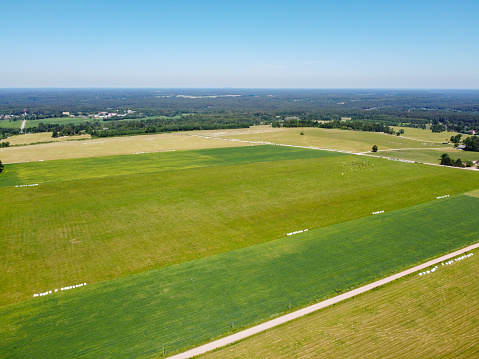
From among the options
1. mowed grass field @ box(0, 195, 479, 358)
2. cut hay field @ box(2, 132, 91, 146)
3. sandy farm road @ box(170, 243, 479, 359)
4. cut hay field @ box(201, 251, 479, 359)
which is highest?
cut hay field @ box(2, 132, 91, 146)

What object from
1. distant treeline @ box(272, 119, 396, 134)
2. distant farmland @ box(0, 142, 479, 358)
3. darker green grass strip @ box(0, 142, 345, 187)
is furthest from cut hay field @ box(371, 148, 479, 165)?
distant treeline @ box(272, 119, 396, 134)

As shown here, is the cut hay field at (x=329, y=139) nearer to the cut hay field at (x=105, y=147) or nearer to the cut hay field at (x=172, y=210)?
the cut hay field at (x=105, y=147)

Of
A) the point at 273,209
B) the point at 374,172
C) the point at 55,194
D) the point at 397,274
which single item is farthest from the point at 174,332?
the point at 374,172

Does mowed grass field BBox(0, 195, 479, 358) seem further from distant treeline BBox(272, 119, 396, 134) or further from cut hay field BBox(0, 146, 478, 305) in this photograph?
distant treeline BBox(272, 119, 396, 134)

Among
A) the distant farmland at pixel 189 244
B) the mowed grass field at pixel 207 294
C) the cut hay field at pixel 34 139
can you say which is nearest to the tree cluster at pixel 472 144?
the distant farmland at pixel 189 244

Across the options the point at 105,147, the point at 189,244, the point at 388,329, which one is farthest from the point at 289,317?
the point at 105,147

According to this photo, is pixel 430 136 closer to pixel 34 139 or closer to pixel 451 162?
pixel 451 162

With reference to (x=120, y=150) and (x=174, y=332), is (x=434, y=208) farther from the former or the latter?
(x=120, y=150)
